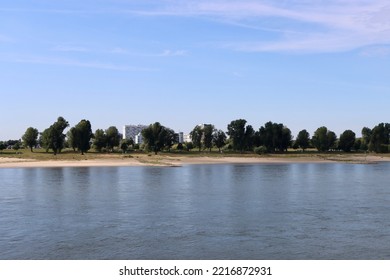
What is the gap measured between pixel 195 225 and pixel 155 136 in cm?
13693

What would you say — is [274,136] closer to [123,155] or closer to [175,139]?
[175,139]

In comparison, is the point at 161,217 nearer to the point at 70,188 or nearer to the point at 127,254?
the point at 127,254

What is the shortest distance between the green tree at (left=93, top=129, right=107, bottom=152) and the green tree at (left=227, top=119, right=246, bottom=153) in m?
51.2

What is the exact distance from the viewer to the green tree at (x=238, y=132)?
182m

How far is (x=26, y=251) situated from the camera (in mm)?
25859

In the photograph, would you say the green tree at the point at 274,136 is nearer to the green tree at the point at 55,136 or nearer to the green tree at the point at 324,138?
the green tree at the point at 324,138

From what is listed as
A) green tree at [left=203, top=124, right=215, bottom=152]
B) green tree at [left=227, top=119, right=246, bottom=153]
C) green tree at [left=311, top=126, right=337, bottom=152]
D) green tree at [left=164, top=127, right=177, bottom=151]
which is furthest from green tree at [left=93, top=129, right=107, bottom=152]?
green tree at [left=311, top=126, right=337, bottom=152]

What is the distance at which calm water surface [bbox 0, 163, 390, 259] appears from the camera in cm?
2606

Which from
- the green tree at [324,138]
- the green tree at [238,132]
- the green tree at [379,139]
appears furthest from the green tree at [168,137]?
the green tree at [379,139]

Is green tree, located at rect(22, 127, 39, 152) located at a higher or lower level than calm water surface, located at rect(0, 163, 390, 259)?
higher

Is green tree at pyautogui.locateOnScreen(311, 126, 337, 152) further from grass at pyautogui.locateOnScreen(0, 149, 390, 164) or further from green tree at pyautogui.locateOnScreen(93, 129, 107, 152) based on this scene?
green tree at pyautogui.locateOnScreen(93, 129, 107, 152)

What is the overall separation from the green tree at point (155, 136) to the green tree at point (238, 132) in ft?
97.2
